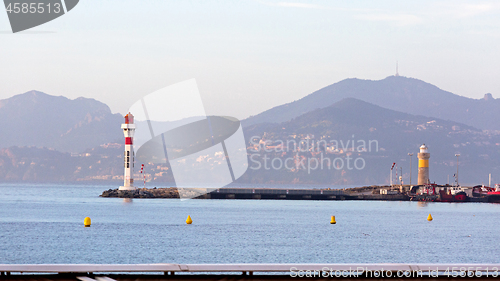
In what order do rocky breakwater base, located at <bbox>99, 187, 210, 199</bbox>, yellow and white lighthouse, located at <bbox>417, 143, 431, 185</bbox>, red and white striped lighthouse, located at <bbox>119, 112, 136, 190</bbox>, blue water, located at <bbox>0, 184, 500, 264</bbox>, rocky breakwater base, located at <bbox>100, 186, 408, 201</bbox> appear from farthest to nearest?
1. yellow and white lighthouse, located at <bbox>417, 143, 431, 185</bbox>
2. rocky breakwater base, located at <bbox>100, 186, 408, 201</bbox>
3. rocky breakwater base, located at <bbox>99, 187, 210, 199</bbox>
4. red and white striped lighthouse, located at <bbox>119, 112, 136, 190</bbox>
5. blue water, located at <bbox>0, 184, 500, 264</bbox>

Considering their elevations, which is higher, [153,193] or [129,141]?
[129,141]

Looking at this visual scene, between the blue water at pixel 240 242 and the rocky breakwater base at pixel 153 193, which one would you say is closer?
the blue water at pixel 240 242

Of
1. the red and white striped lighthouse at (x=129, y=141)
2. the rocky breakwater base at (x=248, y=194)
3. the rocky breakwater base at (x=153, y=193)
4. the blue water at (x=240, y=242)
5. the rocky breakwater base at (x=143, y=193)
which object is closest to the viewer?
the blue water at (x=240, y=242)

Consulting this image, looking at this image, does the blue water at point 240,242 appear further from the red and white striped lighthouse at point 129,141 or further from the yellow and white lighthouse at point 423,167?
the yellow and white lighthouse at point 423,167

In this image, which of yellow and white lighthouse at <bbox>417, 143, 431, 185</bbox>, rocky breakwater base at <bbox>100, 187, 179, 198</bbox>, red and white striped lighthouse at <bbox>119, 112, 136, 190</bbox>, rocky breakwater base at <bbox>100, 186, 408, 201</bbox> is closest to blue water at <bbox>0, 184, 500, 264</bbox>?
red and white striped lighthouse at <bbox>119, 112, 136, 190</bbox>

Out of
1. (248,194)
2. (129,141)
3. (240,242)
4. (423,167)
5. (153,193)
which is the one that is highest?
(129,141)

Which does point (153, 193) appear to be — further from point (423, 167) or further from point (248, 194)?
point (423, 167)

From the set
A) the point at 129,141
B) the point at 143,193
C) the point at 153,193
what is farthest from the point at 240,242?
the point at 153,193

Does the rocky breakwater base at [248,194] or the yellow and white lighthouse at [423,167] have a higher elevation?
the yellow and white lighthouse at [423,167]

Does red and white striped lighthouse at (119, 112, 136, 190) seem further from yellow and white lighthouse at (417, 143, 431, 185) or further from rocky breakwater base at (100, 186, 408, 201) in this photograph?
yellow and white lighthouse at (417, 143, 431, 185)

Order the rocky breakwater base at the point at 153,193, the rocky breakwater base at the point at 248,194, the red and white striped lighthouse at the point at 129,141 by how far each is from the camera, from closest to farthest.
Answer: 1. the red and white striped lighthouse at the point at 129,141
2. the rocky breakwater base at the point at 153,193
3. the rocky breakwater base at the point at 248,194

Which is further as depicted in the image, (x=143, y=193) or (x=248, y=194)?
(x=143, y=193)

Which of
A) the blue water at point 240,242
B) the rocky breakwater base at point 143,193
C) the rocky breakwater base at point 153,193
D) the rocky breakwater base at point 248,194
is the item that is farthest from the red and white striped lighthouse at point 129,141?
the blue water at point 240,242

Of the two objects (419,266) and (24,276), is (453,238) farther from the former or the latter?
(24,276)
